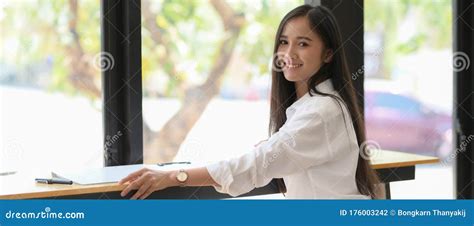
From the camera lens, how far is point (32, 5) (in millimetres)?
3199

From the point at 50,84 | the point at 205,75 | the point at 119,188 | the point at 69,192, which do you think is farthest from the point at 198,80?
the point at 69,192

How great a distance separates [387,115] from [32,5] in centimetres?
191

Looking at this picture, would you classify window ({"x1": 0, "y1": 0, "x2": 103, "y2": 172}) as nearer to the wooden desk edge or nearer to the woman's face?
the wooden desk edge

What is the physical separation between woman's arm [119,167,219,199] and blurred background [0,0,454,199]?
1157mm

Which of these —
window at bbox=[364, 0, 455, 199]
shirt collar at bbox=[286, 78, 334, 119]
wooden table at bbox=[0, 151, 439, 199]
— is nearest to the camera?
shirt collar at bbox=[286, 78, 334, 119]

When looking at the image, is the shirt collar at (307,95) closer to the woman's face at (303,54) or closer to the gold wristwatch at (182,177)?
the woman's face at (303,54)

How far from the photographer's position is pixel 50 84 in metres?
3.25

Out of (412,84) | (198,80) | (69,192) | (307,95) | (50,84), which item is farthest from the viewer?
(412,84)

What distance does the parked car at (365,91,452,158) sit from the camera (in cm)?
387

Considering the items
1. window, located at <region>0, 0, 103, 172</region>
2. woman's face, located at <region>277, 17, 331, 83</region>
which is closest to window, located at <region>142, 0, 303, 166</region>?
window, located at <region>0, 0, 103, 172</region>

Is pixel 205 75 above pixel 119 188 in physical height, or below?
above

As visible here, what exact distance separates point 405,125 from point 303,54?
5.52 feet

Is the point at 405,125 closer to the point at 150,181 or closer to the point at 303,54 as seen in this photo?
the point at 303,54
